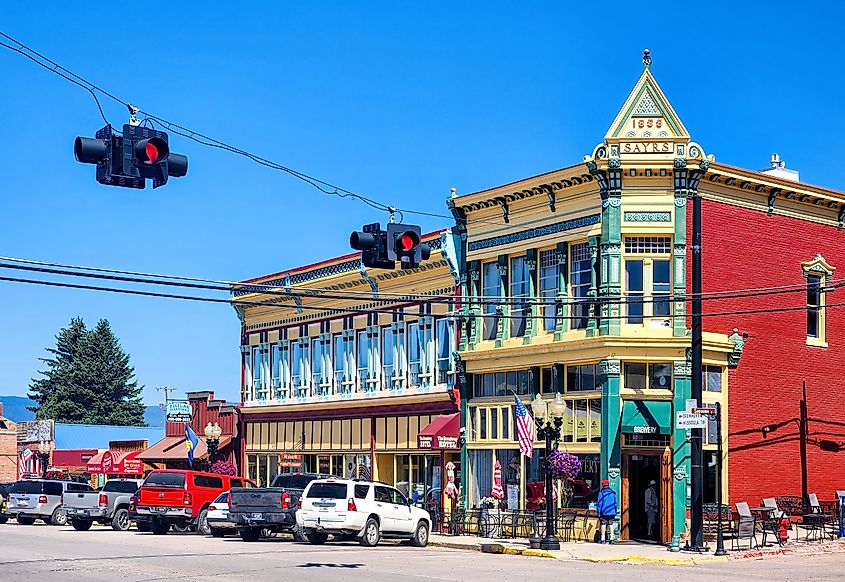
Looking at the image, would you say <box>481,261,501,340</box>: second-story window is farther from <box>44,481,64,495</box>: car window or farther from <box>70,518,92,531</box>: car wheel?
<box>44,481,64,495</box>: car window

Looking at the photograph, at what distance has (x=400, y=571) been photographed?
24469 millimetres

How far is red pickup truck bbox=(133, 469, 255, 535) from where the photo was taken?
38.2 metres

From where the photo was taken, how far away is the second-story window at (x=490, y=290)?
40.3 m

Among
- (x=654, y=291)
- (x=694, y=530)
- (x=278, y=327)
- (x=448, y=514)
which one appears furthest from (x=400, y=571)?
(x=278, y=327)

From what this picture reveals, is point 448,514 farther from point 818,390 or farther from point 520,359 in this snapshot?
point 818,390

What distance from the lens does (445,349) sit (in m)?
43.8

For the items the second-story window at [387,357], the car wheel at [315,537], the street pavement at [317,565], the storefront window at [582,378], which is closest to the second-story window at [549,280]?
the storefront window at [582,378]

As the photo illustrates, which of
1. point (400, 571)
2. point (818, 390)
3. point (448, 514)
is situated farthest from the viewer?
point (448, 514)

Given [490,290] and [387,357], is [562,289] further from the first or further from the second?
[387,357]

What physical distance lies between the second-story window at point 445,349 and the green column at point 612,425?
855cm

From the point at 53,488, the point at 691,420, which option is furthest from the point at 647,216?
the point at 53,488

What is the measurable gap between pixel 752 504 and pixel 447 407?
11155 millimetres

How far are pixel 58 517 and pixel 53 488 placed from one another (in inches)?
40.5

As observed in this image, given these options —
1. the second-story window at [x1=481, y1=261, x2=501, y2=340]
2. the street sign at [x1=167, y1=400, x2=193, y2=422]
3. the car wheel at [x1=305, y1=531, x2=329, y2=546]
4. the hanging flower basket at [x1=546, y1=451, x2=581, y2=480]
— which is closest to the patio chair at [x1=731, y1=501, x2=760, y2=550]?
the hanging flower basket at [x1=546, y1=451, x2=581, y2=480]
